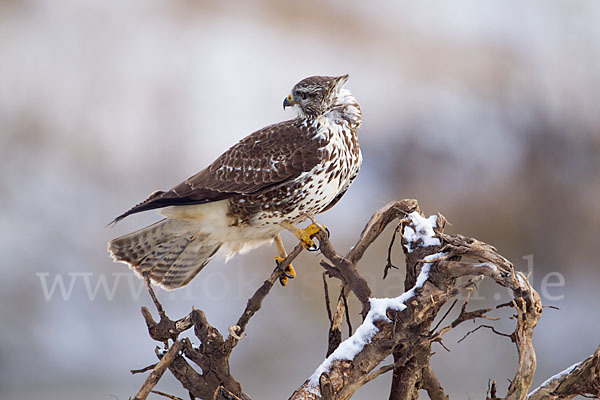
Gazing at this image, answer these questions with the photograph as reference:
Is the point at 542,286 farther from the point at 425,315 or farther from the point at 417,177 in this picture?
the point at 425,315

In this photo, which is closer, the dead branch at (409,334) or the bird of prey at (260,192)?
the dead branch at (409,334)

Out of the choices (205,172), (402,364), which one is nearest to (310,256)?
(205,172)

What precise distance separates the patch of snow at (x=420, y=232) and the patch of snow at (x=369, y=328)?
0.07m

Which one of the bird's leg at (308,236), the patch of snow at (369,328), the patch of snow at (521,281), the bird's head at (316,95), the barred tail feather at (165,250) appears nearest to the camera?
the patch of snow at (521,281)

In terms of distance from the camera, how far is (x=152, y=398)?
11.2 feet

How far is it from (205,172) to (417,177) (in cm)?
178

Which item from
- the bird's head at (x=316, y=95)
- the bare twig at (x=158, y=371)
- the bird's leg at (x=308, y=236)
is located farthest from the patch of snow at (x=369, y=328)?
the bird's head at (x=316, y=95)

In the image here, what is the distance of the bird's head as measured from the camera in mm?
2275

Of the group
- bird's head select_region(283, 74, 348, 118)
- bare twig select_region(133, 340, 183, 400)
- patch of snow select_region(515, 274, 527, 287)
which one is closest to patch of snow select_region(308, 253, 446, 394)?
patch of snow select_region(515, 274, 527, 287)

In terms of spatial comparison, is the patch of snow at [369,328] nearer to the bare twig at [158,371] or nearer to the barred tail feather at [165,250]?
the bare twig at [158,371]

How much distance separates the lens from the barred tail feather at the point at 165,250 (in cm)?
238

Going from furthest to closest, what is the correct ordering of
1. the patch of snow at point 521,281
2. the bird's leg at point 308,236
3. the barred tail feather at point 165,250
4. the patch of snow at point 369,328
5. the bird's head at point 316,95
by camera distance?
the barred tail feather at point 165,250
the bird's head at point 316,95
the bird's leg at point 308,236
the patch of snow at point 369,328
the patch of snow at point 521,281

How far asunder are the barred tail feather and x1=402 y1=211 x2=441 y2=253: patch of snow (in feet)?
3.12

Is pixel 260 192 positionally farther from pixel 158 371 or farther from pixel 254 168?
pixel 158 371
